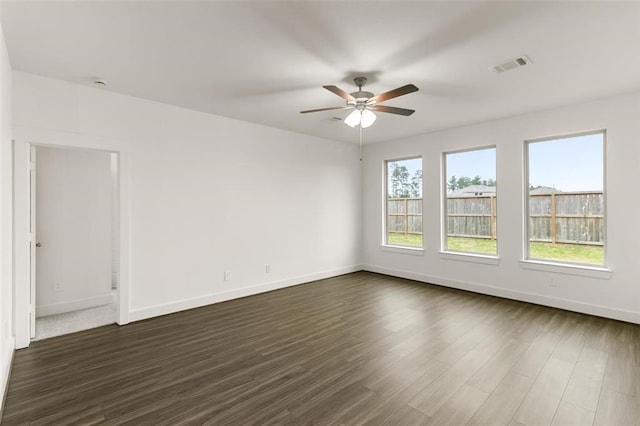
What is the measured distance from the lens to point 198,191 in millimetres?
4555

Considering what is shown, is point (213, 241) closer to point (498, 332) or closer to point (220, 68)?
point (220, 68)

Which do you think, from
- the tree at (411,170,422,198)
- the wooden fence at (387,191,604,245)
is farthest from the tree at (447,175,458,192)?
the tree at (411,170,422,198)

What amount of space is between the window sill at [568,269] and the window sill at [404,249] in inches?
67.9

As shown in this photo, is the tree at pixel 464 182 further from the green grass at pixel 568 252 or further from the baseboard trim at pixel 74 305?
the baseboard trim at pixel 74 305

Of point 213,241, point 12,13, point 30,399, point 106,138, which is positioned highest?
point 12,13

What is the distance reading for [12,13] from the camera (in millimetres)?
2283

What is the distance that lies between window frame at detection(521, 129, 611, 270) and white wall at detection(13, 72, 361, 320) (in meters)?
3.32

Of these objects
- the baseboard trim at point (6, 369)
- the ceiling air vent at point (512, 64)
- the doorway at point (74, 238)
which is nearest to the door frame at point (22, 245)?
the baseboard trim at point (6, 369)

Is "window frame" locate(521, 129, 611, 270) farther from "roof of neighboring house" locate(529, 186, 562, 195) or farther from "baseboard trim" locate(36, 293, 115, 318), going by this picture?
"baseboard trim" locate(36, 293, 115, 318)

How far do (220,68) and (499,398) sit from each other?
3.76 m

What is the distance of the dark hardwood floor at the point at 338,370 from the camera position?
7.19ft

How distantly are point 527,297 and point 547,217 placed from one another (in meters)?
1.22

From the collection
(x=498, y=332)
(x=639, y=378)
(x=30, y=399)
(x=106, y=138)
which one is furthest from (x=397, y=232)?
(x=30, y=399)

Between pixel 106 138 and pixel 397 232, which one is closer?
pixel 106 138
